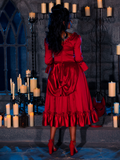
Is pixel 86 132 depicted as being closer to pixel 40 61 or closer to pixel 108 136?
pixel 108 136

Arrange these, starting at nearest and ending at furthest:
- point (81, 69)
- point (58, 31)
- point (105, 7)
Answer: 1. point (58, 31)
2. point (81, 69)
3. point (105, 7)

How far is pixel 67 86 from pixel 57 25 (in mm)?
666

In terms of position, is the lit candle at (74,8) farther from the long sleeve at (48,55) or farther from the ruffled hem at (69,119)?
the ruffled hem at (69,119)

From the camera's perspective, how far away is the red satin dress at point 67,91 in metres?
2.76

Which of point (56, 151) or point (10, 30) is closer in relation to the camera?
point (56, 151)

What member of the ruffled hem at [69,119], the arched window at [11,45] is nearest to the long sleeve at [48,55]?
the ruffled hem at [69,119]

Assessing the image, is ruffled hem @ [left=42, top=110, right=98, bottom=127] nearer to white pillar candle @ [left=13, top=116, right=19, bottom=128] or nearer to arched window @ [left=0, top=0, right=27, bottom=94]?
white pillar candle @ [left=13, top=116, right=19, bottom=128]

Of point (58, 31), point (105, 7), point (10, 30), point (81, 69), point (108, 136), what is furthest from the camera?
point (10, 30)

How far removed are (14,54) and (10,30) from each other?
46cm

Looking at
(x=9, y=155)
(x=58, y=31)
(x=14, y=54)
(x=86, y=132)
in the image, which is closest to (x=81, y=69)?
(x=58, y=31)

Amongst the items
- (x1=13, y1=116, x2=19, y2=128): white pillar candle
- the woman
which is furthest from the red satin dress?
(x1=13, y1=116, x2=19, y2=128): white pillar candle

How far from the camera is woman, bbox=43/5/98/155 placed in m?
2.72

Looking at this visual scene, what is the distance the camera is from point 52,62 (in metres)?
2.87

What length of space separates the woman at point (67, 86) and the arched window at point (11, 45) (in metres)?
2.13
